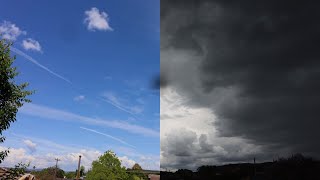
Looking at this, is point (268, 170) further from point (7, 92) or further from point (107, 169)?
point (107, 169)

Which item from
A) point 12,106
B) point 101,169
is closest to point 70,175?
point 101,169

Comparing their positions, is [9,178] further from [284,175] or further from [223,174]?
[284,175]

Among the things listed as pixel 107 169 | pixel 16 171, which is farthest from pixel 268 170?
pixel 107 169

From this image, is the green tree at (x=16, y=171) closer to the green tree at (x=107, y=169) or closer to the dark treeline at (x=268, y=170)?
the dark treeline at (x=268, y=170)

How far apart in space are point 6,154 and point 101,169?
3352 centimetres

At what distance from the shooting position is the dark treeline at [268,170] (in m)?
4.66

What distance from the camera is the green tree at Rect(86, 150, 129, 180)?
130 feet

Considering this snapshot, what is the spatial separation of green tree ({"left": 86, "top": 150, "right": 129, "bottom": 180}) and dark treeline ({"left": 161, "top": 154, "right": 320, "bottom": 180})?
113ft

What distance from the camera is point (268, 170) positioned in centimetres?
511

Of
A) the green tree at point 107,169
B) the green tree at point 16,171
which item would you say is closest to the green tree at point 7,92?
the green tree at point 16,171

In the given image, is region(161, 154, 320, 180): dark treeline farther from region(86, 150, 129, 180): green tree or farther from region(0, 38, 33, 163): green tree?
region(86, 150, 129, 180): green tree

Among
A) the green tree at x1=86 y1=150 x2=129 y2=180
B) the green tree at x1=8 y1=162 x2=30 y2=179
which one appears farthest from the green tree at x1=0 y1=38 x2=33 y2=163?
the green tree at x1=86 y1=150 x2=129 y2=180

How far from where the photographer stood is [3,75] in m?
8.18

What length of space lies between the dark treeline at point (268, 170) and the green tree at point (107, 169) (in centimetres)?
3453
